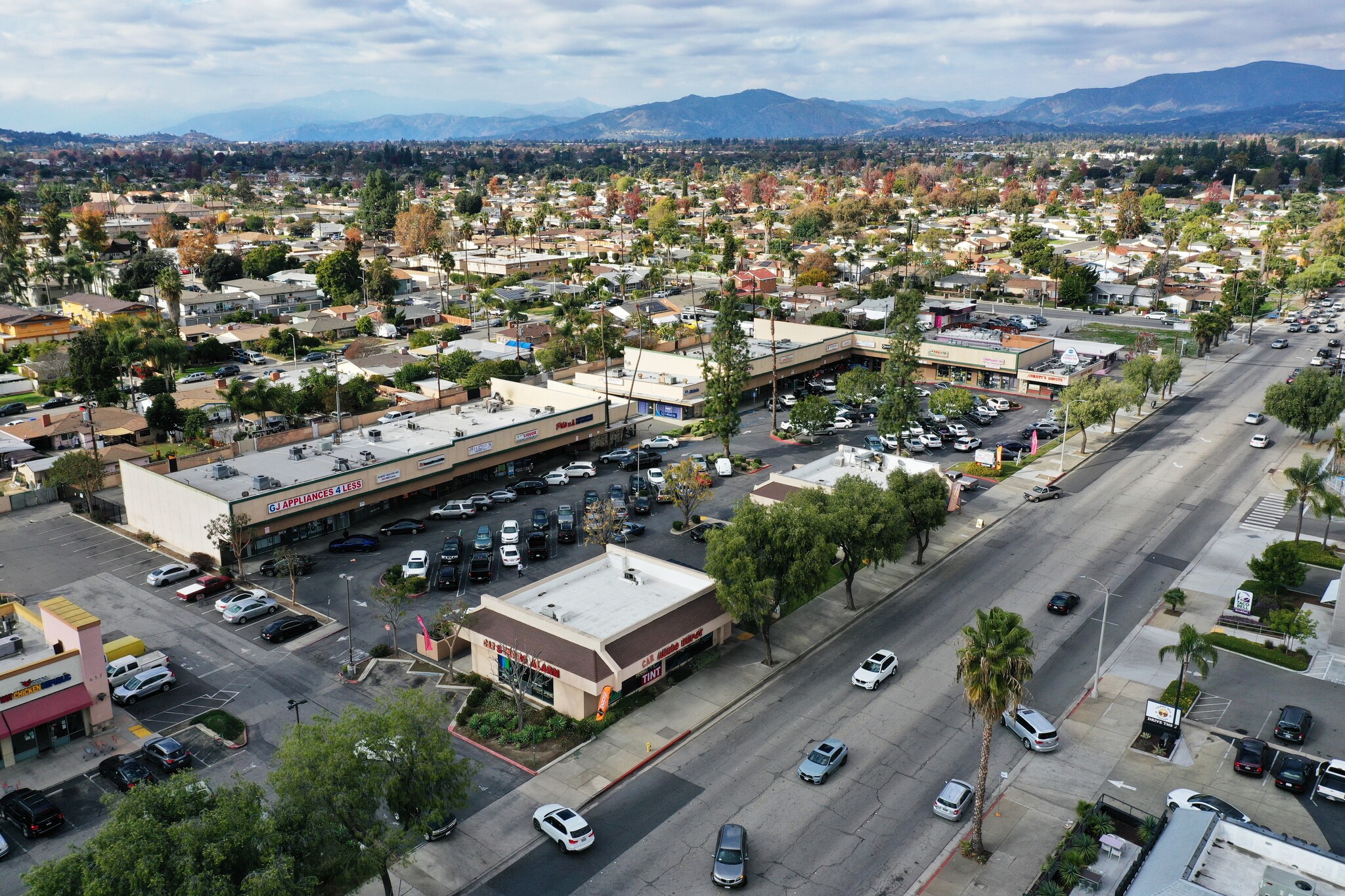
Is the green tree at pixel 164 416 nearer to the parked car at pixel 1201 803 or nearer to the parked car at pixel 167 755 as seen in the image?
the parked car at pixel 167 755

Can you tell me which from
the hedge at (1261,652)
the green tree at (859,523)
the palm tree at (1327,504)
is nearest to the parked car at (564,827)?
the green tree at (859,523)

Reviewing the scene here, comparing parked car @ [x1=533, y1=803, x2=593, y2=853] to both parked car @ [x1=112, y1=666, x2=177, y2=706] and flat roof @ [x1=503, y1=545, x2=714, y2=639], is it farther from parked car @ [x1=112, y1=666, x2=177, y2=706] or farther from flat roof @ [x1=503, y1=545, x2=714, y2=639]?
parked car @ [x1=112, y1=666, x2=177, y2=706]

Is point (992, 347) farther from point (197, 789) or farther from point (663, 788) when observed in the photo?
point (197, 789)

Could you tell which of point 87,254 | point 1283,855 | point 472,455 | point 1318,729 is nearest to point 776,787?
point 1283,855

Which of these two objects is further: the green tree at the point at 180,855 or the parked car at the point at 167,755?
the parked car at the point at 167,755

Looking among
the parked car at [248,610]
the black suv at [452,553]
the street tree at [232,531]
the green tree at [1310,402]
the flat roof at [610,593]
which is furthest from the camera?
the green tree at [1310,402]
